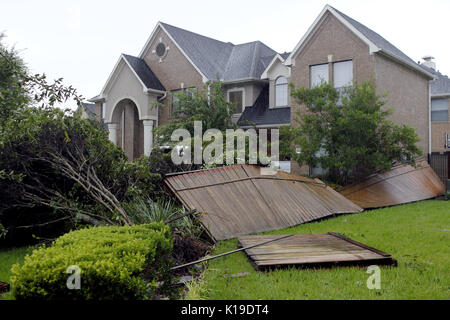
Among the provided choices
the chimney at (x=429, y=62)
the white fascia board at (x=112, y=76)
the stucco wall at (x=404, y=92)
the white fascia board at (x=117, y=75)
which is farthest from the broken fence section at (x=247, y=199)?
the chimney at (x=429, y=62)

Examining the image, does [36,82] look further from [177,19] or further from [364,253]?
[177,19]

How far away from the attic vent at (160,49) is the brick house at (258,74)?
0.06m

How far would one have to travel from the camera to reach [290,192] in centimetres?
1041

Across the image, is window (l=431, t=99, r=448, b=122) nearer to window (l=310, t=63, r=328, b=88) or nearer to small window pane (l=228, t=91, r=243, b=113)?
window (l=310, t=63, r=328, b=88)

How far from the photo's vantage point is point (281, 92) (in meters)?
22.0

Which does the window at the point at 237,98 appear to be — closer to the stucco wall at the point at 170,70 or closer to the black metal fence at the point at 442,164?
the stucco wall at the point at 170,70

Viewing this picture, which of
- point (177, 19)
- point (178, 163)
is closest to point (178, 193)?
point (178, 163)

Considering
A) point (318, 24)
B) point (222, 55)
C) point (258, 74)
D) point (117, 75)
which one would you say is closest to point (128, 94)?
point (117, 75)

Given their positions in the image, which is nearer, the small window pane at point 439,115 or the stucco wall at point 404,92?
the stucco wall at point 404,92

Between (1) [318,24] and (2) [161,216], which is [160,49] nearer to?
(1) [318,24]

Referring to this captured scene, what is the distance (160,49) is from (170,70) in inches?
63.3

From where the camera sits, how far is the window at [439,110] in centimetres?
2527

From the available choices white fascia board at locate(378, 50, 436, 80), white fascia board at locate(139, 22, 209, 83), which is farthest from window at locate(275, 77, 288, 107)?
white fascia board at locate(378, 50, 436, 80)
